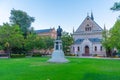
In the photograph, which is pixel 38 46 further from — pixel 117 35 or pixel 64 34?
pixel 117 35

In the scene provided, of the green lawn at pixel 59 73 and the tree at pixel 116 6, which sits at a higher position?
the tree at pixel 116 6

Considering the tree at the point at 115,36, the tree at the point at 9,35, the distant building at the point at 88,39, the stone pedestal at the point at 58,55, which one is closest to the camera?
the stone pedestal at the point at 58,55

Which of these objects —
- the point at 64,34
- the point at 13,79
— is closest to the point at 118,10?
the point at 13,79

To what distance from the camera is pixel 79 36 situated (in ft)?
237

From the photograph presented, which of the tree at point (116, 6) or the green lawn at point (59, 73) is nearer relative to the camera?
the tree at point (116, 6)

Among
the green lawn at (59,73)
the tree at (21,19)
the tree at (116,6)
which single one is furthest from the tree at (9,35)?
the tree at (116,6)

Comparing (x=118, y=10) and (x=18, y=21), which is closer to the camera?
(x=118, y=10)

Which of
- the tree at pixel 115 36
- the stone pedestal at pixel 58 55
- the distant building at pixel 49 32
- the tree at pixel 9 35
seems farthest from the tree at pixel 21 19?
the stone pedestal at pixel 58 55

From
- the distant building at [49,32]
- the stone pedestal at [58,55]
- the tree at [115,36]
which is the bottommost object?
the stone pedestal at [58,55]

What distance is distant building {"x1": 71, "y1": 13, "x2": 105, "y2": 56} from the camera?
66625 mm

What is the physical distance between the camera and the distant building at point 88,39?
66.6m

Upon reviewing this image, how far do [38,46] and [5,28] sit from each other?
11.8m

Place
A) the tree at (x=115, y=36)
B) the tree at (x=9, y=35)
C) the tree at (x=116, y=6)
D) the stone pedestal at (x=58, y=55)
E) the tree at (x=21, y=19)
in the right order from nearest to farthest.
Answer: the tree at (x=116, y=6) < the stone pedestal at (x=58, y=55) < the tree at (x=115, y=36) < the tree at (x=9, y=35) < the tree at (x=21, y=19)

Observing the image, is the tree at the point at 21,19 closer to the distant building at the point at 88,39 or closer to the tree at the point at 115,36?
the distant building at the point at 88,39
